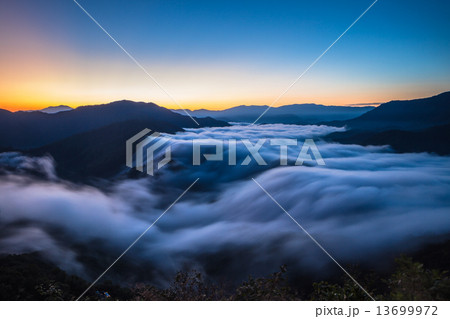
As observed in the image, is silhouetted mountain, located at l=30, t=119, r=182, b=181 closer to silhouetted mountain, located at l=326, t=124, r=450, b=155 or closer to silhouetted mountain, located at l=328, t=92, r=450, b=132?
silhouetted mountain, located at l=328, t=92, r=450, b=132

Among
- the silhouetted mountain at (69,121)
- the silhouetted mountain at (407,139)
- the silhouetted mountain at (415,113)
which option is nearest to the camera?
the silhouetted mountain at (69,121)

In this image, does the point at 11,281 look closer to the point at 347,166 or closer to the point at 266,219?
the point at 266,219

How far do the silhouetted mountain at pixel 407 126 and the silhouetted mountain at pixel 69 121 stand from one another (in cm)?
5217

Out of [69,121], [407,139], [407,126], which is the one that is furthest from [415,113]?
[69,121]

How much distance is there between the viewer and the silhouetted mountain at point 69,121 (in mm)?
24959

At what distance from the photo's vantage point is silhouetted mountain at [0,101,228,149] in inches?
983

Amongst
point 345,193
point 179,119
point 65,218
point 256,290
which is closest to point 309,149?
point 345,193

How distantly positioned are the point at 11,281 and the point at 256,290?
178 inches

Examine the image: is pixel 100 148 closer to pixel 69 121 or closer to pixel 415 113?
pixel 69 121

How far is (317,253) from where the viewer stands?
55.6ft

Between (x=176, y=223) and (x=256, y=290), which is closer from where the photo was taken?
(x=256, y=290)

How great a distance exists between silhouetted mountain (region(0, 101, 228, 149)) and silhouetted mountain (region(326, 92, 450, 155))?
52.2m

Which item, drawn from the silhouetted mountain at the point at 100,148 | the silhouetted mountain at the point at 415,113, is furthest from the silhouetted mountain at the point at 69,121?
the silhouetted mountain at the point at 415,113

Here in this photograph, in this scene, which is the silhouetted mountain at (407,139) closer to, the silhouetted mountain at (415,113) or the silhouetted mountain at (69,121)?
the silhouetted mountain at (415,113)
